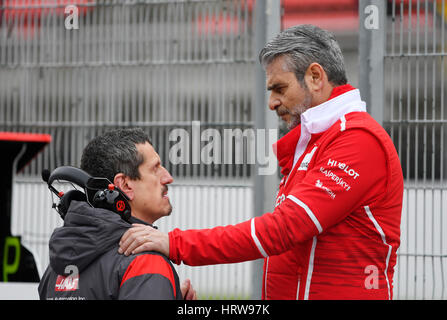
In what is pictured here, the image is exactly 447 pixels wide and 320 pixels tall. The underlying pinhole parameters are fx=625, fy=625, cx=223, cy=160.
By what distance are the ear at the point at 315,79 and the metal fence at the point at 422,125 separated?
1.84m

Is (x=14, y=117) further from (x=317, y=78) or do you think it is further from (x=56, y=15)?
(x=317, y=78)

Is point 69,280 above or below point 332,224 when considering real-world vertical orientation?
below

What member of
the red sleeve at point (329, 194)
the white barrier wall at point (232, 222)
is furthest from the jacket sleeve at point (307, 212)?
the white barrier wall at point (232, 222)

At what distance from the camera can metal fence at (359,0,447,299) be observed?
4043 mm

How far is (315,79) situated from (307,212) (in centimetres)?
55

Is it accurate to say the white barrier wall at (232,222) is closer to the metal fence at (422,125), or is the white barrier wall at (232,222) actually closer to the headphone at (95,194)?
the metal fence at (422,125)

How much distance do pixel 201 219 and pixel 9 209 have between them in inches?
56.0

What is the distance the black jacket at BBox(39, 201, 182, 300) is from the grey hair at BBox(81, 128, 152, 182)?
0.23m

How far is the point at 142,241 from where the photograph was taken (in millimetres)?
1981

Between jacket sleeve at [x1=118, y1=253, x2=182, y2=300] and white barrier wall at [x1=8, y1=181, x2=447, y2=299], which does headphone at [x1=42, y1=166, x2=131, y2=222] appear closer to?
jacket sleeve at [x1=118, y1=253, x2=182, y2=300]

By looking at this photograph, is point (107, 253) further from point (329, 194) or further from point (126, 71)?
point (126, 71)

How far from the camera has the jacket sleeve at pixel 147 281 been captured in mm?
1849

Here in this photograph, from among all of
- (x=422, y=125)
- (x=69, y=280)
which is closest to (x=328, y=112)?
(x=69, y=280)

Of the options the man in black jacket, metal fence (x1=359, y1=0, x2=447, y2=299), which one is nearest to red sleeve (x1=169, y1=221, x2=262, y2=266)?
the man in black jacket
